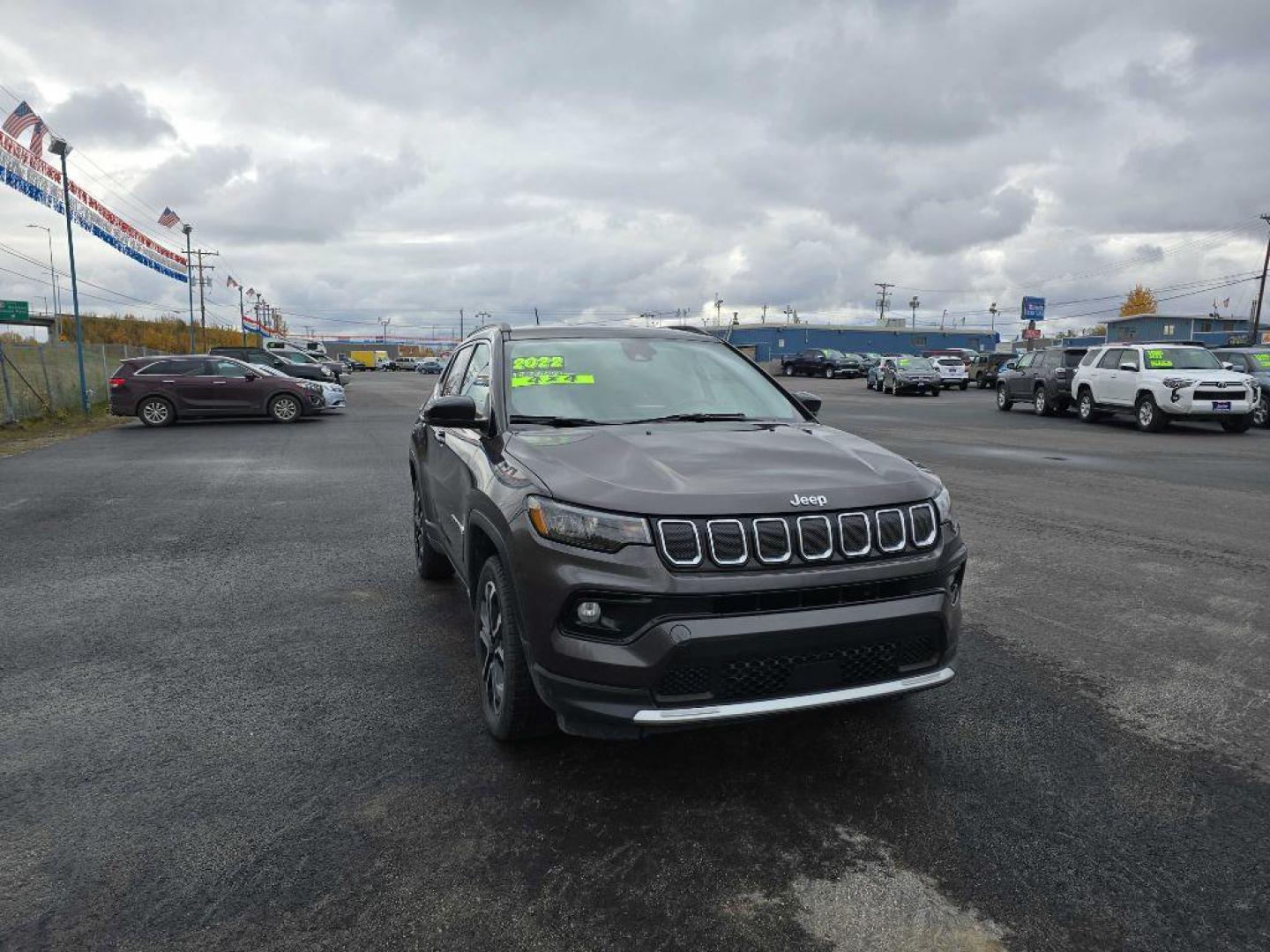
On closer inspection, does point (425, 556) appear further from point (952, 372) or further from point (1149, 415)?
point (952, 372)

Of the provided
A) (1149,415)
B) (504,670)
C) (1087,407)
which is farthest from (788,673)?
(1087,407)

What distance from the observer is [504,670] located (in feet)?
11.0

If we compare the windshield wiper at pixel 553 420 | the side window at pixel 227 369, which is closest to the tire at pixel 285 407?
the side window at pixel 227 369

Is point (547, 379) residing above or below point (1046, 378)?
above

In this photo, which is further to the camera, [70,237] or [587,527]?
[70,237]

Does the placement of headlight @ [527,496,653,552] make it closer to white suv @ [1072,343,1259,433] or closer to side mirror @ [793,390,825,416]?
side mirror @ [793,390,825,416]

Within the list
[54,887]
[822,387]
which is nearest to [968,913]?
[54,887]

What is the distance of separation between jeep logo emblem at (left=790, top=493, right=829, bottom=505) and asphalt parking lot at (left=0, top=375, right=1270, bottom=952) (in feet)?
2.64

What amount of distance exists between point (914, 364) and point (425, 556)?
32.8 meters

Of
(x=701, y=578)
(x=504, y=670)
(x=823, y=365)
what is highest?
(x=823, y=365)

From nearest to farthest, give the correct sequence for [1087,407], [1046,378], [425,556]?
[425,556] → [1087,407] → [1046,378]

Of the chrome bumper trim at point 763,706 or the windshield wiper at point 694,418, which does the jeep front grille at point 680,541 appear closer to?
the chrome bumper trim at point 763,706

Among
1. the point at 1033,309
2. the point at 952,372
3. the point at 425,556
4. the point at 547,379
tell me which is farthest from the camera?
the point at 1033,309

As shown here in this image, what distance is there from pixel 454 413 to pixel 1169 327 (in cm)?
8974
